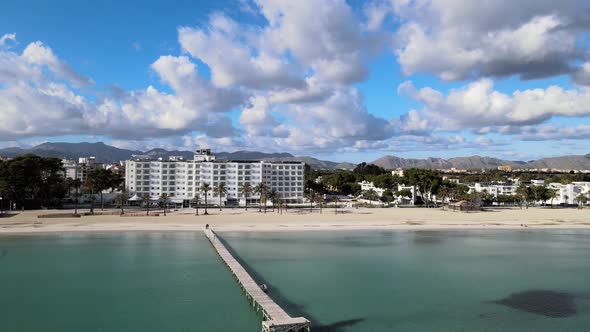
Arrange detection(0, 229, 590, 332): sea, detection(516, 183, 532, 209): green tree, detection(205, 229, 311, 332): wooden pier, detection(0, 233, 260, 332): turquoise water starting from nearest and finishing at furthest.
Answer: detection(205, 229, 311, 332): wooden pier < detection(0, 233, 260, 332): turquoise water < detection(0, 229, 590, 332): sea < detection(516, 183, 532, 209): green tree

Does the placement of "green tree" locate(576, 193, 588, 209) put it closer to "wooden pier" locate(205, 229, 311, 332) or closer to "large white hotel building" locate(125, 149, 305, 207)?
"large white hotel building" locate(125, 149, 305, 207)

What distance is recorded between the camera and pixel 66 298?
93.6 feet

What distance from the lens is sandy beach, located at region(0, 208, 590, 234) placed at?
61.6m

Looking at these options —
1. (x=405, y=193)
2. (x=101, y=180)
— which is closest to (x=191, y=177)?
(x=101, y=180)

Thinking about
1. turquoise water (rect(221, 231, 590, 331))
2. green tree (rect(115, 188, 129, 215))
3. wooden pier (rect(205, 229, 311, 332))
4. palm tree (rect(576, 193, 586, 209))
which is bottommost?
turquoise water (rect(221, 231, 590, 331))

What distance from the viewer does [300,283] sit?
3266 centimetres

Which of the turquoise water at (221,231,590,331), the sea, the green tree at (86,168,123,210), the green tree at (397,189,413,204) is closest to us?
the sea

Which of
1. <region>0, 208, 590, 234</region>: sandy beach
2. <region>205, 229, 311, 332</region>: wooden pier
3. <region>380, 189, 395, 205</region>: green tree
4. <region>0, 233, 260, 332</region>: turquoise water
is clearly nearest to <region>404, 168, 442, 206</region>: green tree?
<region>380, 189, 395, 205</region>: green tree

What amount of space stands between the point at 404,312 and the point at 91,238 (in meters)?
42.1

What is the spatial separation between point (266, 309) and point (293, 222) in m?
46.2

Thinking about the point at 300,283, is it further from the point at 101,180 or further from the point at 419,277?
the point at 101,180

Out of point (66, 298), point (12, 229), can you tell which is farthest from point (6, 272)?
point (12, 229)

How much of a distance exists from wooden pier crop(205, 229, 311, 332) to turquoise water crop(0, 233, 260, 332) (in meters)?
0.65

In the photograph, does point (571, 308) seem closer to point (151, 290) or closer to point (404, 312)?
point (404, 312)
